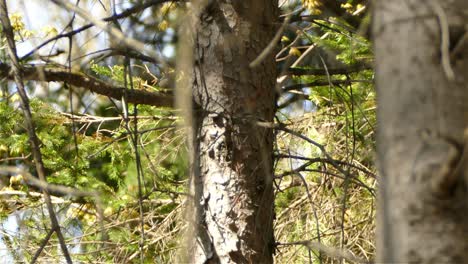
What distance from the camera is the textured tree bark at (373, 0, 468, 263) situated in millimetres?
1394

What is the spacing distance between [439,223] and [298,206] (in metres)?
3.22

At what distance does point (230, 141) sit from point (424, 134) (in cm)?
160

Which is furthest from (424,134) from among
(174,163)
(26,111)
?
(174,163)

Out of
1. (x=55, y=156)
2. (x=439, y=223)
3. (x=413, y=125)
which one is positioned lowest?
(x=439, y=223)

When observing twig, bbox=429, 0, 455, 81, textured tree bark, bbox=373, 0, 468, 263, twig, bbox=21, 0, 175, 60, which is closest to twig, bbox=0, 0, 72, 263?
twig, bbox=21, 0, 175, 60

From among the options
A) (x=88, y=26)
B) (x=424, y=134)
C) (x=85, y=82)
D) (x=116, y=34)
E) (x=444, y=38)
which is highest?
(x=88, y=26)

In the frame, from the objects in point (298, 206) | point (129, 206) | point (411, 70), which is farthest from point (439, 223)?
point (129, 206)

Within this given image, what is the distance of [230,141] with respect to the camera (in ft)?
9.72

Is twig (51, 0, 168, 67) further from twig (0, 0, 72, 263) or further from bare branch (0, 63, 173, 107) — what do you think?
bare branch (0, 63, 173, 107)

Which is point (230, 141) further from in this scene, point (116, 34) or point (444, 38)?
point (444, 38)

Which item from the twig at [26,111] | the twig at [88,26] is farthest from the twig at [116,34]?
the twig at [88,26]

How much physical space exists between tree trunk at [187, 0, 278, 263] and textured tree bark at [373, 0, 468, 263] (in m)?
1.44

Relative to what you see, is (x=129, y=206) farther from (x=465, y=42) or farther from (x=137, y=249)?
(x=465, y=42)

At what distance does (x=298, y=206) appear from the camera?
461 centimetres
